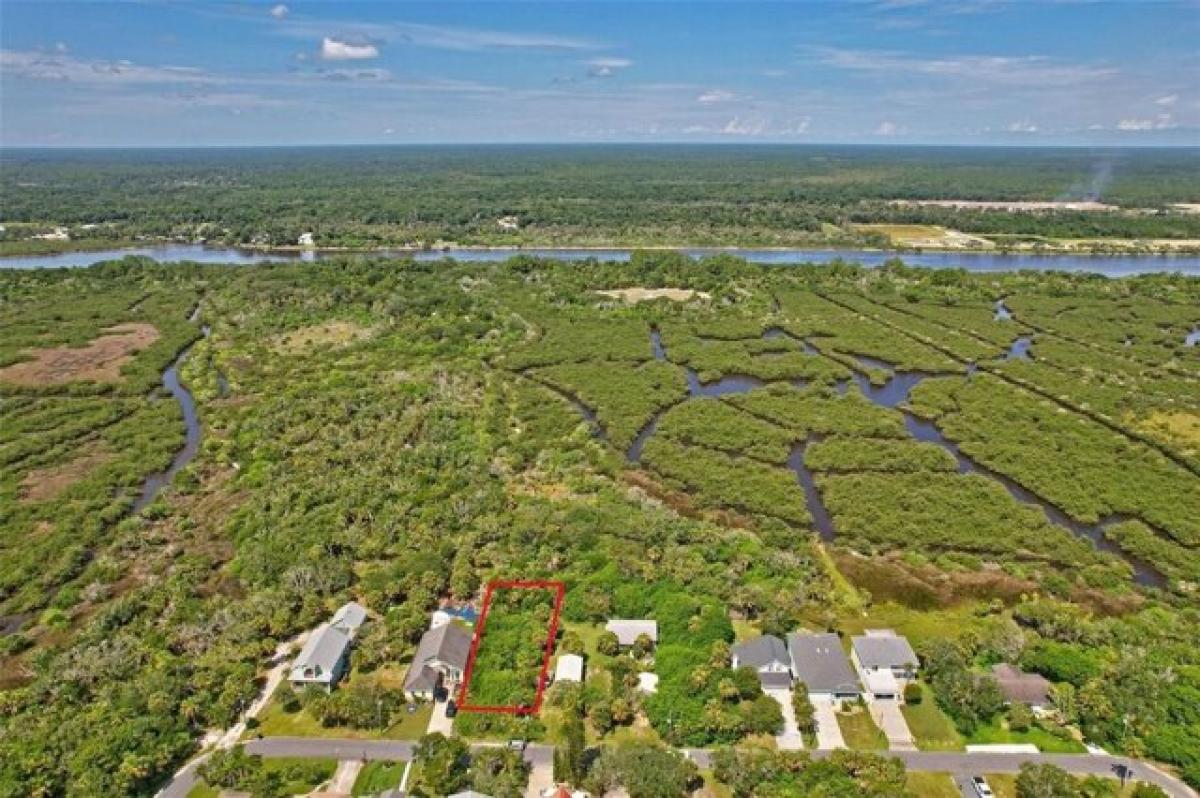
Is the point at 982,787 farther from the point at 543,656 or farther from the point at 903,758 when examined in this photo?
the point at 543,656

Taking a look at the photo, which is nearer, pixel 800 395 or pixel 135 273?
pixel 800 395

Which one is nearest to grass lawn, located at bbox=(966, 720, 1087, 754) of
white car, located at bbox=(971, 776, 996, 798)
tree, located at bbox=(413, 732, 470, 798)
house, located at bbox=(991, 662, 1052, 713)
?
house, located at bbox=(991, 662, 1052, 713)

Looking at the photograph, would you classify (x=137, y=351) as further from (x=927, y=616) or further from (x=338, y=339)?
(x=927, y=616)

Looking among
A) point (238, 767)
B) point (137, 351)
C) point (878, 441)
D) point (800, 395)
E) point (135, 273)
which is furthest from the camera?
point (135, 273)

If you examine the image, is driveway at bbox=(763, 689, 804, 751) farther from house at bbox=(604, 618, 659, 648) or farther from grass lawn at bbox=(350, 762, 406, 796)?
grass lawn at bbox=(350, 762, 406, 796)

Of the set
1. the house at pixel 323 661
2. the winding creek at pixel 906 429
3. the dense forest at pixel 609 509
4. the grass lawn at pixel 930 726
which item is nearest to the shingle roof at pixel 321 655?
the house at pixel 323 661

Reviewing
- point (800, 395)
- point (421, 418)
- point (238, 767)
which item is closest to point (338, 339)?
point (421, 418)

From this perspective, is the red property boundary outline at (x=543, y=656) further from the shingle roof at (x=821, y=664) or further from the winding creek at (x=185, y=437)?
the winding creek at (x=185, y=437)
